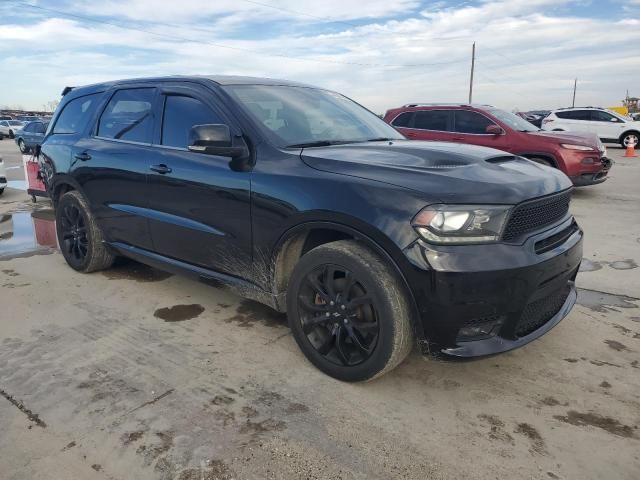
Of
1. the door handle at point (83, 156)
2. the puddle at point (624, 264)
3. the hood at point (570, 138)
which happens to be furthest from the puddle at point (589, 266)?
the door handle at point (83, 156)

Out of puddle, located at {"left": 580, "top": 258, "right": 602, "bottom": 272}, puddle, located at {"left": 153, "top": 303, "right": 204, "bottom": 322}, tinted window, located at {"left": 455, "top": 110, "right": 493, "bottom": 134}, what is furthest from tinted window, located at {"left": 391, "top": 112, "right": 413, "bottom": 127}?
puddle, located at {"left": 153, "top": 303, "right": 204, "bottom": 322}

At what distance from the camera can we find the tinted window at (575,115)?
61.9 ft

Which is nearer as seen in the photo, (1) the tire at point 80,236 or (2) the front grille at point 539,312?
(2) the front grille at point 539,312

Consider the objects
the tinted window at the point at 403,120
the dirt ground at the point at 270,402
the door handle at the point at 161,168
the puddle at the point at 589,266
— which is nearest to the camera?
the dirt ground at the point at 270,402

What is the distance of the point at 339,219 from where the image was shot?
2.71 m

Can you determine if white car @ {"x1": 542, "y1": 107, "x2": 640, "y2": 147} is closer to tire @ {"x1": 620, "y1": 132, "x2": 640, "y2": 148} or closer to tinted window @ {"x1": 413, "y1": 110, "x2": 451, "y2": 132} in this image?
tire @ {"x1": 620, "y1": 132, "x2": 640, "y2": 148}

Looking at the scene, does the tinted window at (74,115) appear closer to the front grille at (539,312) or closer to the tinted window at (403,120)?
the front grille at (539,312)

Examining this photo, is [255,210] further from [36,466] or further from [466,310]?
[36,466]

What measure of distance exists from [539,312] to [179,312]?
2.60 meters

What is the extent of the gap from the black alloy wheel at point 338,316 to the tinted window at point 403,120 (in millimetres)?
7784

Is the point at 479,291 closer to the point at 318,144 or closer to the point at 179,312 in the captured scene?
the point at 318,144

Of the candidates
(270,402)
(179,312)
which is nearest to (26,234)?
(179,312)

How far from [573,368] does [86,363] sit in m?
2.99

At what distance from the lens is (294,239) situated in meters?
3.06
